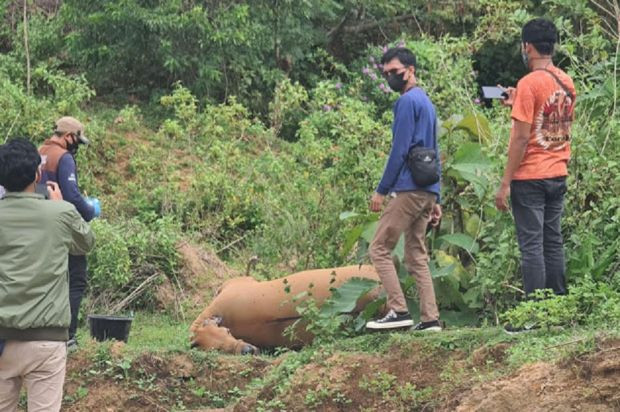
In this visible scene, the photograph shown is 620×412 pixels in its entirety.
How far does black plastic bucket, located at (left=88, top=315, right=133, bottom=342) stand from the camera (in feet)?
30.7

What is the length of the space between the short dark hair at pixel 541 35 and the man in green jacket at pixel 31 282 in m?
2.96

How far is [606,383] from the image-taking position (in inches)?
236

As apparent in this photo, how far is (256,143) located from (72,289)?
21.8 feet

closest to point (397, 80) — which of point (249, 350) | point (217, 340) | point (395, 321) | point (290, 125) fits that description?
point (395, 321)

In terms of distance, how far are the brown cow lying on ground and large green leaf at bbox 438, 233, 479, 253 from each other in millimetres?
666

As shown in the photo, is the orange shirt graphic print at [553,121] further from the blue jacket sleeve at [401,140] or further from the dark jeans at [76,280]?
the dark jeans at [76,280]

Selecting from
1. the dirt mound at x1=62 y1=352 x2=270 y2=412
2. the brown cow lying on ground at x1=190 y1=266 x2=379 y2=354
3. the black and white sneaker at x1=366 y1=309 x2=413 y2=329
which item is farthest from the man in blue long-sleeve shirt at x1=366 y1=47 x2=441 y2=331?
the dirt mound at x1=62 y1=352 x2=270 y2=412

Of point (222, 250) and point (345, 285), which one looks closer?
point (345, 285)

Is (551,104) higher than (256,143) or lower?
higher

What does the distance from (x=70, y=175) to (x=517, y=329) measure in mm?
3316

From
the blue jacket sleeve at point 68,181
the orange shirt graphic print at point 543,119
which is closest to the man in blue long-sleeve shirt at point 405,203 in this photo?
the orange shirt graphic print at point 543,119

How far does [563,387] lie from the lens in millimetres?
6105

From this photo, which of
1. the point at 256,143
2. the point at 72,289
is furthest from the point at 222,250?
the point at 72,289

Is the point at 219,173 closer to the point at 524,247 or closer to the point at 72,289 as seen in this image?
the point at 72,289
